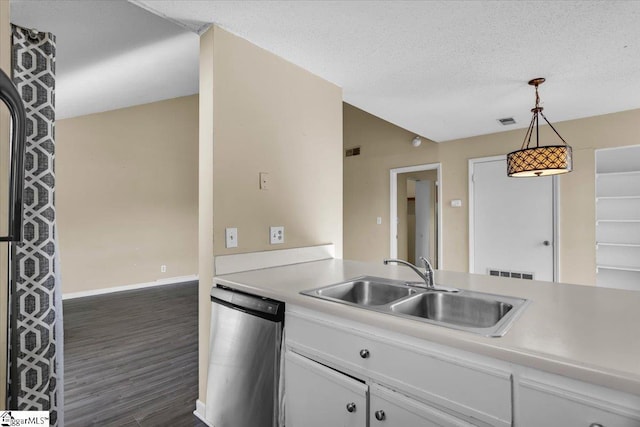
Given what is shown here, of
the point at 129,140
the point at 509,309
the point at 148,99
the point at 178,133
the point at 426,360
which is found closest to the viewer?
the point at 426,360

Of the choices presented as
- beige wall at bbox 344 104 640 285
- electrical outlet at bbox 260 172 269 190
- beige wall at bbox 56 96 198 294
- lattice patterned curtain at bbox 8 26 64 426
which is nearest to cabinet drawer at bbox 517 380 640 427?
electrical outlet at bbox 260 172 269 190

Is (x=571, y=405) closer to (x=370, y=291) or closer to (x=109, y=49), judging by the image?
(x=370, y=291)

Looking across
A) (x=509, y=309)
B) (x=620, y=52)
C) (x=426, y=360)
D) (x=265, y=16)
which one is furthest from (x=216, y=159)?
(x=620, y=52)

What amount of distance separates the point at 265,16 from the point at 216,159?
32.9 inches

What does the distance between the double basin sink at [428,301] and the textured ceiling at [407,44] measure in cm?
146

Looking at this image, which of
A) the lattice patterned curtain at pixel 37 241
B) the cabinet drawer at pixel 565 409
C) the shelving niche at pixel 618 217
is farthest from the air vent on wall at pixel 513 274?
the lattice patterned curtain at pixel 37 241

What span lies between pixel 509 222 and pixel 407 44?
3011 mm

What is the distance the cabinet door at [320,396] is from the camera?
1.17m

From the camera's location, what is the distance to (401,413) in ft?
3.46

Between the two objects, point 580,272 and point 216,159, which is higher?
point 216,159

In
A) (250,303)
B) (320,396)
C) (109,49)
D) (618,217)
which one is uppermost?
(109,49)

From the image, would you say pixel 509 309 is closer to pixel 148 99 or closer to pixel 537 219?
pixel 537 219

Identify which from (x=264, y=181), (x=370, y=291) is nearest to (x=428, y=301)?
(x=370, y=291)

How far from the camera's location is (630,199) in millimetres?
3416
